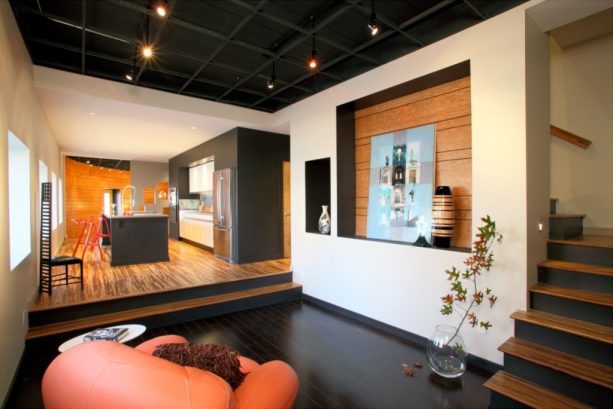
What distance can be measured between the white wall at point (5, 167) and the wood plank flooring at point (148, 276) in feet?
1.51

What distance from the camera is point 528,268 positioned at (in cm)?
259

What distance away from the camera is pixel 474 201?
2.91m

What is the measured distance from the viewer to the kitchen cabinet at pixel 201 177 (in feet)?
26.9

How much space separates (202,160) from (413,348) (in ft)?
21.9

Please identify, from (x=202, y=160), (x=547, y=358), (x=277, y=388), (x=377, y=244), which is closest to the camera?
(x=277, y=388)

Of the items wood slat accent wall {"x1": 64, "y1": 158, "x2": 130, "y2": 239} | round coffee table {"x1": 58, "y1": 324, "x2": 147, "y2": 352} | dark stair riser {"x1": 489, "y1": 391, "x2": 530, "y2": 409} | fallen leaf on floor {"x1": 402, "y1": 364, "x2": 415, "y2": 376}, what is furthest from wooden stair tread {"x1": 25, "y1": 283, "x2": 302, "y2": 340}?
wood slat accent wall {"x1": 64, "y1": 158, "x2": 130, "y2": 239}

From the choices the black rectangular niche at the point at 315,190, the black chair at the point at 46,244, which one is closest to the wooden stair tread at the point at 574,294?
the black rectangular niche at the point at 315,190

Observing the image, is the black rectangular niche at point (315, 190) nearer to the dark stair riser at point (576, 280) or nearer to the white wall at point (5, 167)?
the dark stair riser at point (576, 280)

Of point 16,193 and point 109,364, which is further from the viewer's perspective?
point 16,193

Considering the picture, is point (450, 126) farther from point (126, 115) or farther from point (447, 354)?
point (126, 115)

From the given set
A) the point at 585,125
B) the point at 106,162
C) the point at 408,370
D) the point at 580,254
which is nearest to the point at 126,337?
the point at 408,370

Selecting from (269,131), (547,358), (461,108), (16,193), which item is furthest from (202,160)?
(547,358)

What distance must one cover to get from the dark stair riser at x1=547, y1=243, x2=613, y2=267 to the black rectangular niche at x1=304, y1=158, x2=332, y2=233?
2.83 meters

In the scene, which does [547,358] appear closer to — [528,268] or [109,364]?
[528,268]
